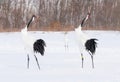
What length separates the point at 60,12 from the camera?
2170cm

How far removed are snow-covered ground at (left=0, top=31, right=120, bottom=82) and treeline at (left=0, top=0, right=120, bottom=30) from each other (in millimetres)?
4613

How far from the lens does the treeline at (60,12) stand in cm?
2109

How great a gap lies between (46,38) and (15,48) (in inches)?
101

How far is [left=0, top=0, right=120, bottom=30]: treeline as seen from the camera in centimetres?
2109

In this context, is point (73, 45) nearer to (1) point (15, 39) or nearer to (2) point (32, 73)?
(1) point (15, 39)

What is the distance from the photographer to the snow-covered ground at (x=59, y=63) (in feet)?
27.4

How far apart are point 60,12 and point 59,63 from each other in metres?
11.3

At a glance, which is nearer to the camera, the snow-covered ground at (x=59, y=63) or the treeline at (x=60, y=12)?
the snow-covered ground at (x=59, y=63)

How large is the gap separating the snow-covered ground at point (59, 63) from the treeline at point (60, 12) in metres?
4.61

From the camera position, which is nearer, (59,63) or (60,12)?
(59,63)

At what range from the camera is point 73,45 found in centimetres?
1471

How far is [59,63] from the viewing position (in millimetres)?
10562

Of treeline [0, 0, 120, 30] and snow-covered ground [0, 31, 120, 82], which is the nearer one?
snow-covered ground [0, 31, 120, 82]

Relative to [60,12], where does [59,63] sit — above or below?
below
